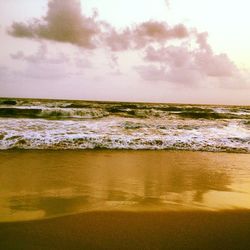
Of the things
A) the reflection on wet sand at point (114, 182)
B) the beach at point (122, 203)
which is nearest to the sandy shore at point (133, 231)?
the beach at point (122, 203)

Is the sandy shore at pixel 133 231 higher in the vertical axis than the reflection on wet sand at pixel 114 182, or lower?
lower

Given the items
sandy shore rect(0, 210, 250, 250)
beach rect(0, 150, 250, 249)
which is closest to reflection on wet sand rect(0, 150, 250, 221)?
beach rect(0, 150, 250, 249)

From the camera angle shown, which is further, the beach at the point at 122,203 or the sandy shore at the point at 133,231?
the beach at the point at 122,203

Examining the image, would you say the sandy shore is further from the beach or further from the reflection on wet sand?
the reflection on wet sand

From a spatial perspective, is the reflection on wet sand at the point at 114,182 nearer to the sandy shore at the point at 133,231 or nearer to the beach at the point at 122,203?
the beach at the point at 122,203

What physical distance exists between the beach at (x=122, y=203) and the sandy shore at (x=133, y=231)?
10 millimetres

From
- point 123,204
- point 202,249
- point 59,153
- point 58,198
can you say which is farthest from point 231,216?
point 59,153

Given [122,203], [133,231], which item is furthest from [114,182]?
[133,231]

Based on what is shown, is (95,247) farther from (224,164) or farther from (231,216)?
(224,164)

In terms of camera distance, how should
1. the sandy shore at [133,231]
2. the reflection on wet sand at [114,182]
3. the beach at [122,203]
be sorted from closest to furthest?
the sandy shore at [133,231]
the beach at [122,203]
the reflection on wet sand at [114,182]

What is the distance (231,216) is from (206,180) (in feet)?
6.20

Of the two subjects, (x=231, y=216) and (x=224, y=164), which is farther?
(x=224, y=164)

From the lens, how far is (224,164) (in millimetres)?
7750

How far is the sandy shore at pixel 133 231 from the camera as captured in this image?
337cm
